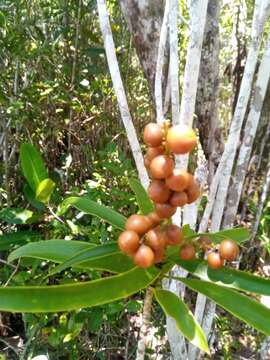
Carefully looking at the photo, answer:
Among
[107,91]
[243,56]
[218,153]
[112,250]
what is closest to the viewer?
[112,250]

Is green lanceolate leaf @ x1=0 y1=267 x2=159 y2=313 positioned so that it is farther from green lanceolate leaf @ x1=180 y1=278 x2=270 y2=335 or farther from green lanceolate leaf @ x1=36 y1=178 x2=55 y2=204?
green lanceolate leaf @ x1=36 y1=178 x2=55 y2=204

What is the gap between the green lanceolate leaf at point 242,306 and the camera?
86 cm

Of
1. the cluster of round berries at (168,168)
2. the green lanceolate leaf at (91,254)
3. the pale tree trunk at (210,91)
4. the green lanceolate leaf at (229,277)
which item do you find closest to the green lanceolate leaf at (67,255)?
the green lanceolate leaf at (91,254)

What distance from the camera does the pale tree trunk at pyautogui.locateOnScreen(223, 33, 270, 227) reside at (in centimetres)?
128

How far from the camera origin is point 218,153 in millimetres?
1788

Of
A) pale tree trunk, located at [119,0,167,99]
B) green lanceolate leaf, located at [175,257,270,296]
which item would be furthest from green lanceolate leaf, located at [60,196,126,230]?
pale tree trunk, located at [119,0,167,99]

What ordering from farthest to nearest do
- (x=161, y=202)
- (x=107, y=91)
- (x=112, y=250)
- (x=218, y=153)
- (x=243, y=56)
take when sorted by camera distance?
(x=243, y=56) → (x=107, y=91) → (x=218, y=153) → (x=112, y=250) → (x=161, y=202)

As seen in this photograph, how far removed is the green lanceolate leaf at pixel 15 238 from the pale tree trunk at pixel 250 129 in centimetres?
62


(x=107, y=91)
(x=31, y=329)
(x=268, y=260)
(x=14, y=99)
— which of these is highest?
(x=107, y=91)

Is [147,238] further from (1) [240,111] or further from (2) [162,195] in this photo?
(1) [240,111]

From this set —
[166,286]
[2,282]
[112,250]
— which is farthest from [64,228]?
[112,250]

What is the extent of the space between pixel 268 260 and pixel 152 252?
1774 mm

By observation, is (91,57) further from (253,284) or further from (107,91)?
(253,284)

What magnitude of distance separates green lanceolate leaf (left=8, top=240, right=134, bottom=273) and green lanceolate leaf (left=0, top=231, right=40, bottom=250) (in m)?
0.61
